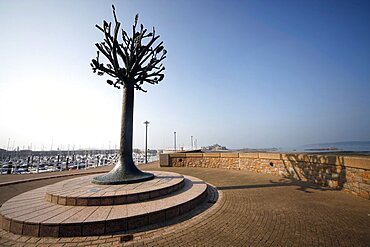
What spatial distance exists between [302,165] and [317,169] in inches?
39.6

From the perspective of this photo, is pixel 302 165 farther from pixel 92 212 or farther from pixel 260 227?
pixel 92 212

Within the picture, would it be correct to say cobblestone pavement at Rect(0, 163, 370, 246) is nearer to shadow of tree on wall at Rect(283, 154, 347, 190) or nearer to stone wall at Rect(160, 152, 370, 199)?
stone wall at Rect(160, 152, 370, 199)

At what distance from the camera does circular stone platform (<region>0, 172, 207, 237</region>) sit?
155 inches

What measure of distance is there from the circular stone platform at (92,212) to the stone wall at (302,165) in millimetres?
6358

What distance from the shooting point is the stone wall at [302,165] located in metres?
6.94

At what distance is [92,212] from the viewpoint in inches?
180

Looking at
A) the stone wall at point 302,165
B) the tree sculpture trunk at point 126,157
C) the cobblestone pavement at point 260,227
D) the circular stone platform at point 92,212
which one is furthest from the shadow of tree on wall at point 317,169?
the tree sculpture trunk at point 126,157

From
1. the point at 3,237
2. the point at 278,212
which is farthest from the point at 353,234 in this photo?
the point at 3,237

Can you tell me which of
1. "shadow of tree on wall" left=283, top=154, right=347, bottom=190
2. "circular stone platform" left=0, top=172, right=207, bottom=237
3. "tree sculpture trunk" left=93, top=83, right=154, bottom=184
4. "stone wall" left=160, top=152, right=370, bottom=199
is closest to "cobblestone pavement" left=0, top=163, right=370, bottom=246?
"circular stone platform" left=0, top=172, right=207, bottom=237

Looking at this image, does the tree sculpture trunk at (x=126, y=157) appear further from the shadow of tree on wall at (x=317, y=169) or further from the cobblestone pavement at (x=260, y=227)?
the shadow of tree on wall at (x=317, y=169)

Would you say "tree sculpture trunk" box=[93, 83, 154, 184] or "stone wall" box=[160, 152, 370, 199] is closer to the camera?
"stone wall" box=[160, 152, 370, 199]

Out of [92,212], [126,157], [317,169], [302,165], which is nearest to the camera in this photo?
[92,212]

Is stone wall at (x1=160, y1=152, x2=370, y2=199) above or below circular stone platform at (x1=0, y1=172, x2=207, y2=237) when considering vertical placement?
above

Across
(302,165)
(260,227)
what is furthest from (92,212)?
(302,165)
